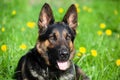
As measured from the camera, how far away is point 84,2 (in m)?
13.8

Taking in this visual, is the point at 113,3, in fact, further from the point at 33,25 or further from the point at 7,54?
the point at 7,54

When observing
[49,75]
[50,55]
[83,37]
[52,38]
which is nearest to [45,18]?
[52,38]

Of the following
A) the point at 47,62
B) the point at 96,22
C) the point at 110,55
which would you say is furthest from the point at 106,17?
the point at 47,62

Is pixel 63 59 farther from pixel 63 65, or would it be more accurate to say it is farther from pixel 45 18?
pixel 45 18

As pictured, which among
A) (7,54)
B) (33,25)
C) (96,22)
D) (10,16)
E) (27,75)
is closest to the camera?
(27,75)

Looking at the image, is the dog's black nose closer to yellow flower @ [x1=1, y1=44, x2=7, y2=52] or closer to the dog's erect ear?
the dog's erect ear

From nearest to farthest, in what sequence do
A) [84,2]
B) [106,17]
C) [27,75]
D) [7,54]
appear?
[27,75] < [7,54] < [106,17] < [84,2]

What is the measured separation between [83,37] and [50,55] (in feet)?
9.35

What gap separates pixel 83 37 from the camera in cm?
955

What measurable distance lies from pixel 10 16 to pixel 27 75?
13.8ft

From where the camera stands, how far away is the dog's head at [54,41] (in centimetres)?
671

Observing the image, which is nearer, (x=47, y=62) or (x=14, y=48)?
(x=47, y=62)

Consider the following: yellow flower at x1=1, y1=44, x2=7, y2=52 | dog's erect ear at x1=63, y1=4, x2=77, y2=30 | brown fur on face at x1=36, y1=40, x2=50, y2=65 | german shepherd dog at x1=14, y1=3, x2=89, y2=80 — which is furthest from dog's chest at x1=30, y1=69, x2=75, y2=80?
yellow flower at x1=1, y1=44, x2=7, y2=52

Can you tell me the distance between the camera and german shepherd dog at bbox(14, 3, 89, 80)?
674 centimetres
